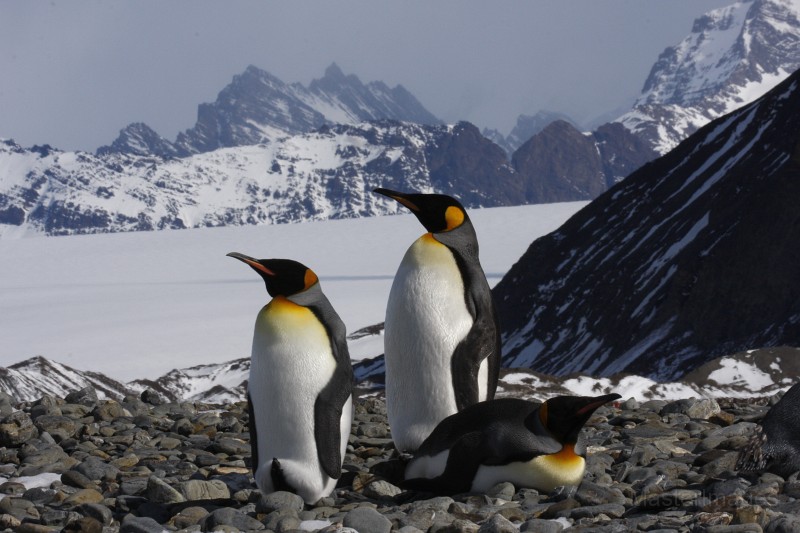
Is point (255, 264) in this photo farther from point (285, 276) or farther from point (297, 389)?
point (297, 389)

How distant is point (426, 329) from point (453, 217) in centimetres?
83

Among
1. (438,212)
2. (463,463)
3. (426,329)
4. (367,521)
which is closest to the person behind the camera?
(367,521)

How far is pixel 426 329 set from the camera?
6801mm

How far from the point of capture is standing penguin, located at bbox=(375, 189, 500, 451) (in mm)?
6805

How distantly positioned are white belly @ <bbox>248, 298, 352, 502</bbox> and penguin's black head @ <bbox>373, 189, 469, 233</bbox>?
1294mm

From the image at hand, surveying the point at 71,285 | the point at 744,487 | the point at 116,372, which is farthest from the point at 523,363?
the point at 71,285

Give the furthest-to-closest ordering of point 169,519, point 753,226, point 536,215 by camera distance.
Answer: point 536,215 < point 753,226 < point 169,519

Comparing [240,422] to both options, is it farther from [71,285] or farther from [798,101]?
[71,285]

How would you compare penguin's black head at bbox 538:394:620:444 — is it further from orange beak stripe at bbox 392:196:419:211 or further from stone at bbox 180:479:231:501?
stone at bbox 180:479:231:501

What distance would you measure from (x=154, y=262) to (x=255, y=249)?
10644 mm

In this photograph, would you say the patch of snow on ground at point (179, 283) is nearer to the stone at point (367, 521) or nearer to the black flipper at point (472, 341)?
the black flipper at point (472, 341)

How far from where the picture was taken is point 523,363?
37.1m

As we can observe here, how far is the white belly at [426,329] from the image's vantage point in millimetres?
6801

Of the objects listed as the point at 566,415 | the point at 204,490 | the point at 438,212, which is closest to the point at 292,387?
the point at 204,490
